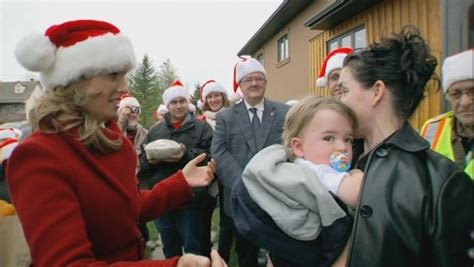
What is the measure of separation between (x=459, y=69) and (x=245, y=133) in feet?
6.40

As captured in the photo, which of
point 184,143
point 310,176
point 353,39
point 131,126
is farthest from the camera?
point 353,39

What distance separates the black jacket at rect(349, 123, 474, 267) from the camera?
49.0 inches

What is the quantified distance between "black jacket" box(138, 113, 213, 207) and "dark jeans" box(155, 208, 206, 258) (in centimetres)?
15

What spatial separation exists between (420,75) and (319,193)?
2.06ft

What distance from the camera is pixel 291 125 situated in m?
1.67

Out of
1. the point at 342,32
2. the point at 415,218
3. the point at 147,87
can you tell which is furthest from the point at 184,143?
the point at 147,87

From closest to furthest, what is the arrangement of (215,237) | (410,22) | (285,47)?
(410,22), (215,237), (285,47)

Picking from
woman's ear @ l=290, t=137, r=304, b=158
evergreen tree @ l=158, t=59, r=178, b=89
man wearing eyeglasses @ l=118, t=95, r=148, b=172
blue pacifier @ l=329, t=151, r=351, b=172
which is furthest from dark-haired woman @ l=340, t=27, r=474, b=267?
evergreen tree @ l=158, t=59, r=178, b=89

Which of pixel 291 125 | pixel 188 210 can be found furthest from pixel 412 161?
pixel 188 210

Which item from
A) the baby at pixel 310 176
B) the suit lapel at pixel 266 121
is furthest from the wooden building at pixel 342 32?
the suit lapel at pixel 266 121

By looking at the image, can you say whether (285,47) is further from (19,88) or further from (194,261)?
(19,88)

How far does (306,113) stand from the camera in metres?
1.60

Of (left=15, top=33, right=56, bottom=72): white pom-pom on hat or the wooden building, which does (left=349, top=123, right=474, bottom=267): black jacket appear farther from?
(left=15, top=33, right=56, bottom=72): white pom-pom on hat

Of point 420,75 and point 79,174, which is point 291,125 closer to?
point 420,75
